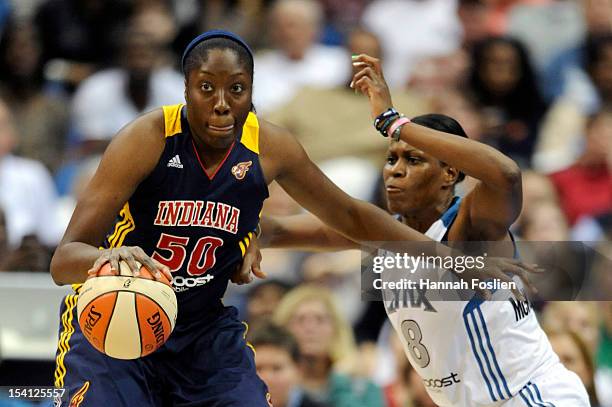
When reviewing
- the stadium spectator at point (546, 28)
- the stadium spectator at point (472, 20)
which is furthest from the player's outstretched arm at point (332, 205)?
the stadium spectator at point (472, 20)

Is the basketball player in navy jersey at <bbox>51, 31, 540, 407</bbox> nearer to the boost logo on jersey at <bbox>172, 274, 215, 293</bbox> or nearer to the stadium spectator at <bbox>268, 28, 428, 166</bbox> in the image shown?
the boost logo on jersey at <bbox>172, 274, 215, 293</bbox>

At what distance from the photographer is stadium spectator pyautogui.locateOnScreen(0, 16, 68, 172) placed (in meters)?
9.38

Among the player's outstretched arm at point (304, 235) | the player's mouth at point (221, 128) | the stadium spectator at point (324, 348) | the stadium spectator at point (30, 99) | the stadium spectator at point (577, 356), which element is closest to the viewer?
the player's mouth at point (221, 128)

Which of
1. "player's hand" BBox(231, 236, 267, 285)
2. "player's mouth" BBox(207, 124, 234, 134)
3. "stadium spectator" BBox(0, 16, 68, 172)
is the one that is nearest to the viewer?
"player's mouth" BBox(207, 124, 234, 134)

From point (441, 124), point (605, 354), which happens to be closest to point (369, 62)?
point (441, 124)

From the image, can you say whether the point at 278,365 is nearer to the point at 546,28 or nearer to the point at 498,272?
the point at 498,272

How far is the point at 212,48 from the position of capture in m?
4.64

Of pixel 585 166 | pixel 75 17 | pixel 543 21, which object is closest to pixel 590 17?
pixel 543 21

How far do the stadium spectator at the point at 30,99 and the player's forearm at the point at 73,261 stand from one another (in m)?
4.77

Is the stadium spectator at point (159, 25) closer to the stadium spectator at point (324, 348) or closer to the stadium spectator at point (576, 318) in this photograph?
the stadium spectator at point (324, 348)

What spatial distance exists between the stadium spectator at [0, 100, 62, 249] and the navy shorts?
11.8 feet

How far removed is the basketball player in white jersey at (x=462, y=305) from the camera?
5.04 meters

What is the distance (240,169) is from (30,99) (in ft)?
16.8

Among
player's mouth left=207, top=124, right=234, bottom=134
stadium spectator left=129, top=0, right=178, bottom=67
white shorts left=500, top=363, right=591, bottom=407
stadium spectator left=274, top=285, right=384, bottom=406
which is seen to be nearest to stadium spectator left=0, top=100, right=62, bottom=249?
→ stadium spectator left=129, top=0, right=178, bottom=67
